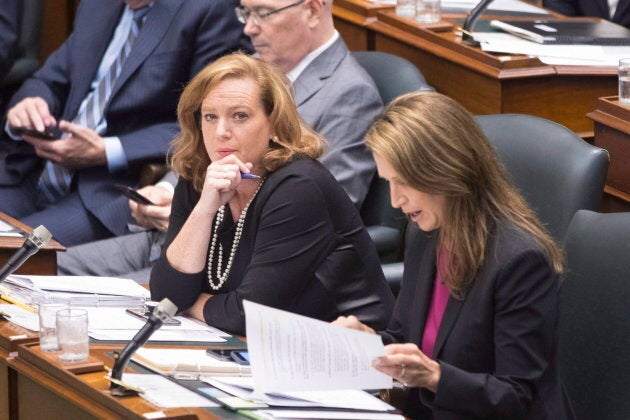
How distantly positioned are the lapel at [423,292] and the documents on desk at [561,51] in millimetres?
1205

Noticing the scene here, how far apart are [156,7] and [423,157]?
6.17 ft

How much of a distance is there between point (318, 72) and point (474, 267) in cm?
139

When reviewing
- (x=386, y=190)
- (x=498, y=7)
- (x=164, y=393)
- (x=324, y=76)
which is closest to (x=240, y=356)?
(x=164, y=393)

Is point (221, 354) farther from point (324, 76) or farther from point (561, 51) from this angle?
point (561, 51)

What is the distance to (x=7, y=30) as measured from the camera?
4.62 metres

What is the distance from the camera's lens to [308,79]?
11.7 ft

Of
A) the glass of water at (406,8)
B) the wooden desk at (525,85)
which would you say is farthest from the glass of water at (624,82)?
the glass of water at (406,8)

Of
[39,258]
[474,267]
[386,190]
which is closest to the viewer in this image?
[474,267]

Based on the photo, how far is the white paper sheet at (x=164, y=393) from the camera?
6.77ft

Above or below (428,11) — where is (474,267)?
below

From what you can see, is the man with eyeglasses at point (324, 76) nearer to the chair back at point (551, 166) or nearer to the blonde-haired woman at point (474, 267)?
the chair back at point (551, 166)

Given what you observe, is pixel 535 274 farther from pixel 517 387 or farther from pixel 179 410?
pixel 179 410

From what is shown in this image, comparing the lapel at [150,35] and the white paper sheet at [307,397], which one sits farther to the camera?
the lapel at [150,35]

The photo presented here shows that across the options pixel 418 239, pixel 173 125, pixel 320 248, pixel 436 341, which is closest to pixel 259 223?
pixel 320 248
